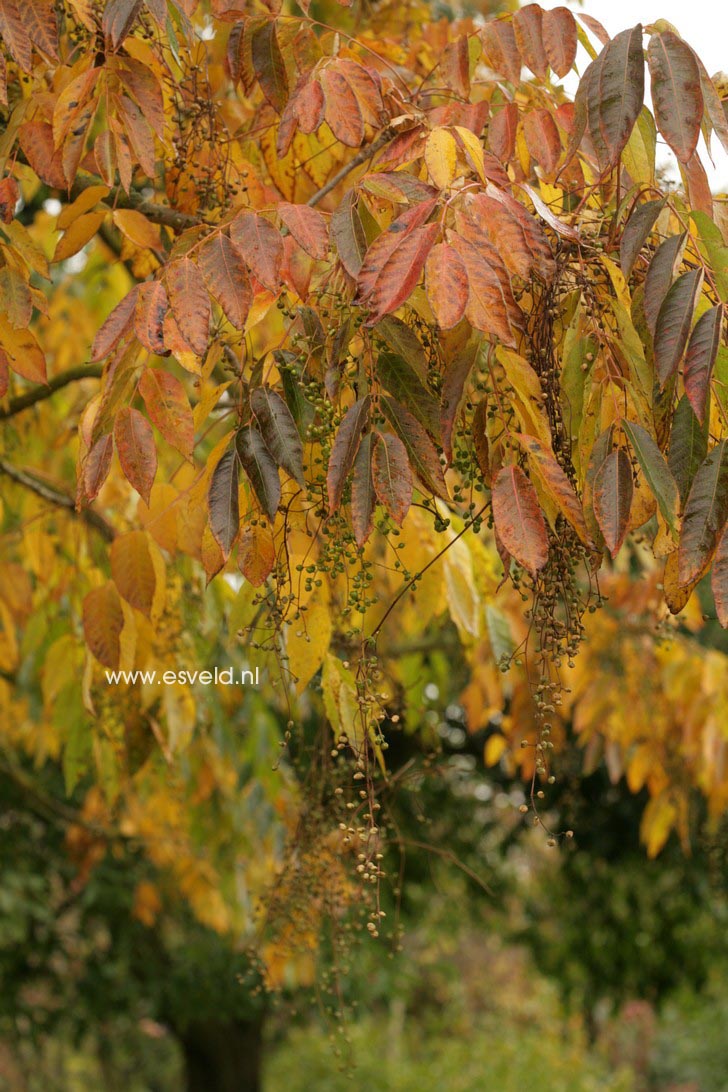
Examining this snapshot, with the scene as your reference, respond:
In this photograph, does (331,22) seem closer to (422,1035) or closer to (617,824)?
(617,824)

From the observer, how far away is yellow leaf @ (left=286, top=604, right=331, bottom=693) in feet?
4.76

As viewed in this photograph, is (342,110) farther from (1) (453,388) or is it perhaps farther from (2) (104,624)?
(2) (104,624)

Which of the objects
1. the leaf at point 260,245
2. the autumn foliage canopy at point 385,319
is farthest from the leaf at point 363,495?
the leaf at point 260,245

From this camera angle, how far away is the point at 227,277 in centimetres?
119

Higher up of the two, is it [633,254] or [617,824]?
[633,254]

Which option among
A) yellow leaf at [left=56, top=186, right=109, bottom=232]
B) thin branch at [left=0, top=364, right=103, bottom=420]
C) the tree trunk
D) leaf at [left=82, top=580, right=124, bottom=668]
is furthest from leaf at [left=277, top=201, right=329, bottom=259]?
the tree trunk

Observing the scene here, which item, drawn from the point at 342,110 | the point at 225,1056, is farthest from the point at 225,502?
the point at 225,1056

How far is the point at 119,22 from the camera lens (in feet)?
4.06

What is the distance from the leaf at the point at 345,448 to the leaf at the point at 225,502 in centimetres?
12

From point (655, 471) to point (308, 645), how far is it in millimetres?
586

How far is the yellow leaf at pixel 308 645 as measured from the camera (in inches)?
57.2

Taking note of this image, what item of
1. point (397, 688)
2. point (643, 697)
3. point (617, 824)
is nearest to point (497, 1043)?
point (617, 824)

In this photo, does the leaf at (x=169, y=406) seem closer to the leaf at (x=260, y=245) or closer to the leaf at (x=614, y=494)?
the leaf at (x=260, y=245)

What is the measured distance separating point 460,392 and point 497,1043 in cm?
824
